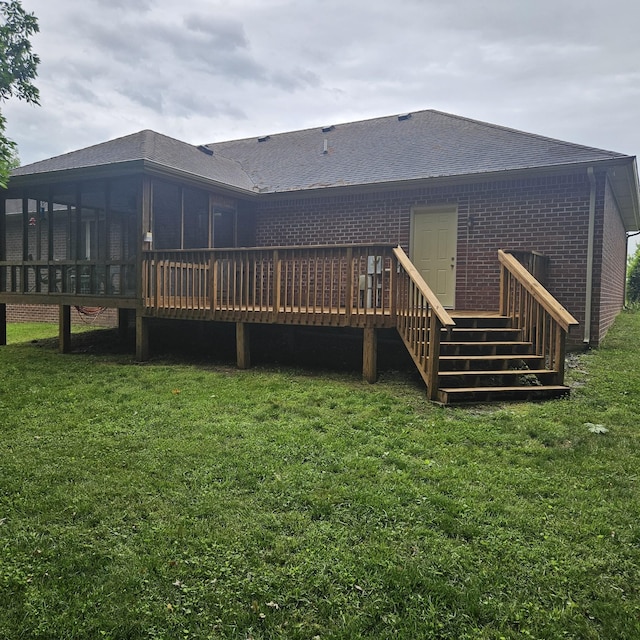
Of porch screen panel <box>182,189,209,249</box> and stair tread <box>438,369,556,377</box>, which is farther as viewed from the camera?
porch screen panel <box>182,189,209,249</box>

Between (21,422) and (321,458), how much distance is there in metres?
2.97

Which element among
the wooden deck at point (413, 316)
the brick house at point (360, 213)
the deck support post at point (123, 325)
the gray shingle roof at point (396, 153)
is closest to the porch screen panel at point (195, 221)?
the brick house at point (360, 213)

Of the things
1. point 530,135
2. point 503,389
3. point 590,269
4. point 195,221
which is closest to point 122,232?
point 195,221

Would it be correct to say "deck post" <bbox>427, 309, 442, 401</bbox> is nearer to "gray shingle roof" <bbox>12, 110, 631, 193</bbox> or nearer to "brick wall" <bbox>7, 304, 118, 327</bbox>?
"gray shingle roof" <bbox>12, 110, 631, 193</bbox>

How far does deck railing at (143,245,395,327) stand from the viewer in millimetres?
6668

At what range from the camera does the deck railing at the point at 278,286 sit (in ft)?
21.9

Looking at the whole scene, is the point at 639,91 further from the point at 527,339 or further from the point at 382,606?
the point at 382,606

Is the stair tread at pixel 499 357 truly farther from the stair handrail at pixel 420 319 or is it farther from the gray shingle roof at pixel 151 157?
the gray shingle roof at pixel 151 157

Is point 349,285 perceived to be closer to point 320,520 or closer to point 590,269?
point 320,520

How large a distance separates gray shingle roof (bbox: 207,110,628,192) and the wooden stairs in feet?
10.9

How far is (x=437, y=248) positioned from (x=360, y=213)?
1.69 m

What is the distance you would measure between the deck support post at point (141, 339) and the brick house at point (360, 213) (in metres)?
0.03

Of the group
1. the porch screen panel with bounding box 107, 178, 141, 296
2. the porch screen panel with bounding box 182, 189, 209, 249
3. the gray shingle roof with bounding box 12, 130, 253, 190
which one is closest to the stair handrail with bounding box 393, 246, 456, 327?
the gray shingle roof with bounding box 12, 130, 253, 190

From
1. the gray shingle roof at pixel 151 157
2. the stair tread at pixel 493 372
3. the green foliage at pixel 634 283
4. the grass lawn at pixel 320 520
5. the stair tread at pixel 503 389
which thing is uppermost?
the gray shingle roof at pixel 151 157
